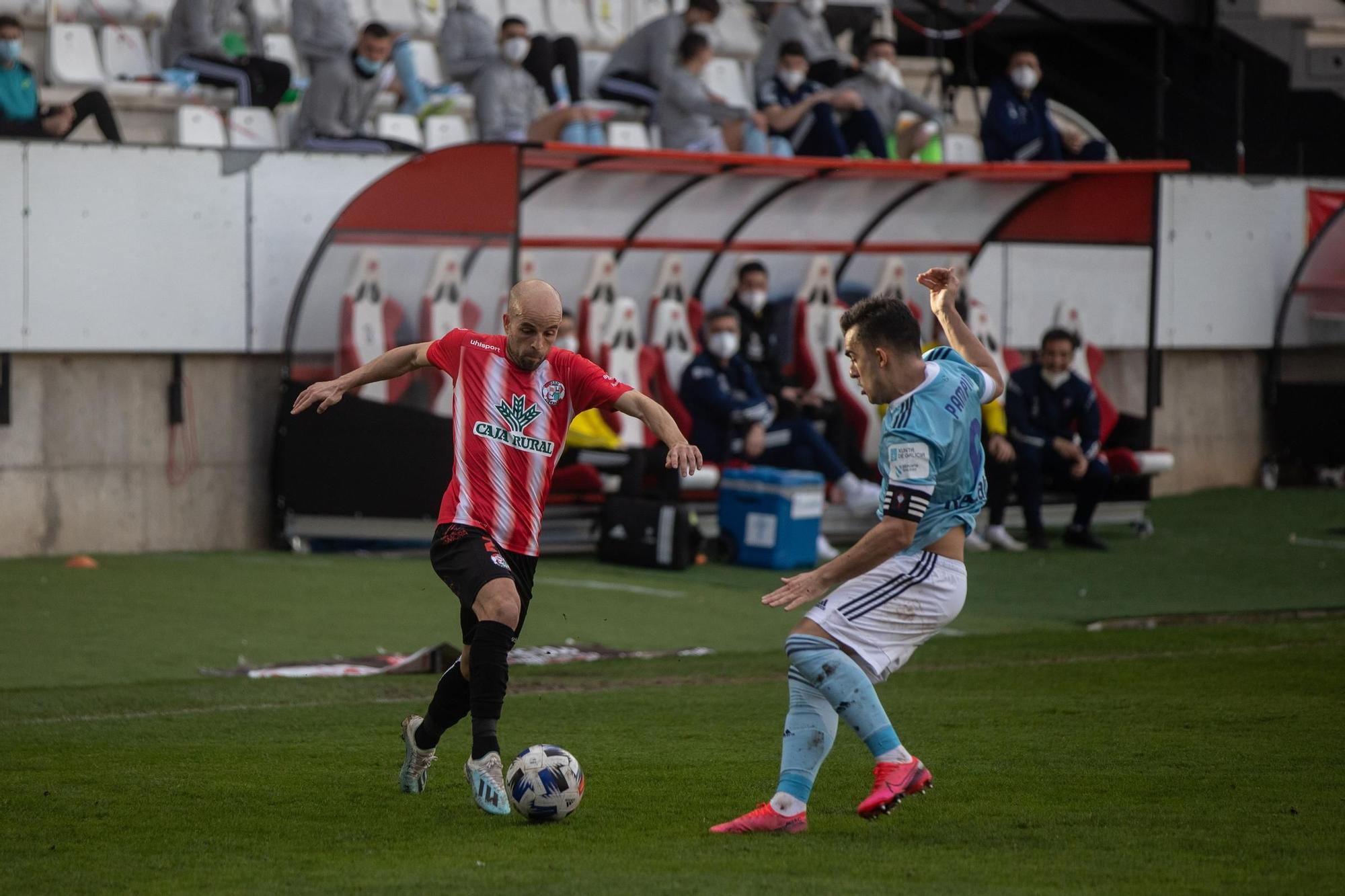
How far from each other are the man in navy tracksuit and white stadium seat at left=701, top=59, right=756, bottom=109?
529cm

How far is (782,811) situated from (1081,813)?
40.5 inches

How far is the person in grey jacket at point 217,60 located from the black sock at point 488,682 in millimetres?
10969

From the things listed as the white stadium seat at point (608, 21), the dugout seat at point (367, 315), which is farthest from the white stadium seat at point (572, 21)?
the dugout seat at point (367, 315)

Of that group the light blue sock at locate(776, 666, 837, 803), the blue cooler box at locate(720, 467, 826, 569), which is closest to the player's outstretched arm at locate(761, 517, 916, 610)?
the light blue sock at locate(776, 666, 837, 803)

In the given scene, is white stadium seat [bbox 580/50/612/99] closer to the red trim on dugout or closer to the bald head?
the red trim on dugout

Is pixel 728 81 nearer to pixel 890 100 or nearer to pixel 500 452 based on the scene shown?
pixel 890 100

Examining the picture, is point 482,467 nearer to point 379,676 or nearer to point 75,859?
point 75,859

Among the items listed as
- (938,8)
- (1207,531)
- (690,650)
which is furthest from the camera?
(938,8)

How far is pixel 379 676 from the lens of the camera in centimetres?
926

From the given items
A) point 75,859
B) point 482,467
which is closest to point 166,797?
point 75,859

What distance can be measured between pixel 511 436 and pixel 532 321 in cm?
43

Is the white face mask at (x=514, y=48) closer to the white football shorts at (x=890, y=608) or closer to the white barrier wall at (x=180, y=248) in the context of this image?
the white barrier wall at (x=180, y=248)

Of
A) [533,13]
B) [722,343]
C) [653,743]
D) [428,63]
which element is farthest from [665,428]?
[533,13]

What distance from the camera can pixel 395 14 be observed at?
18594 mm
